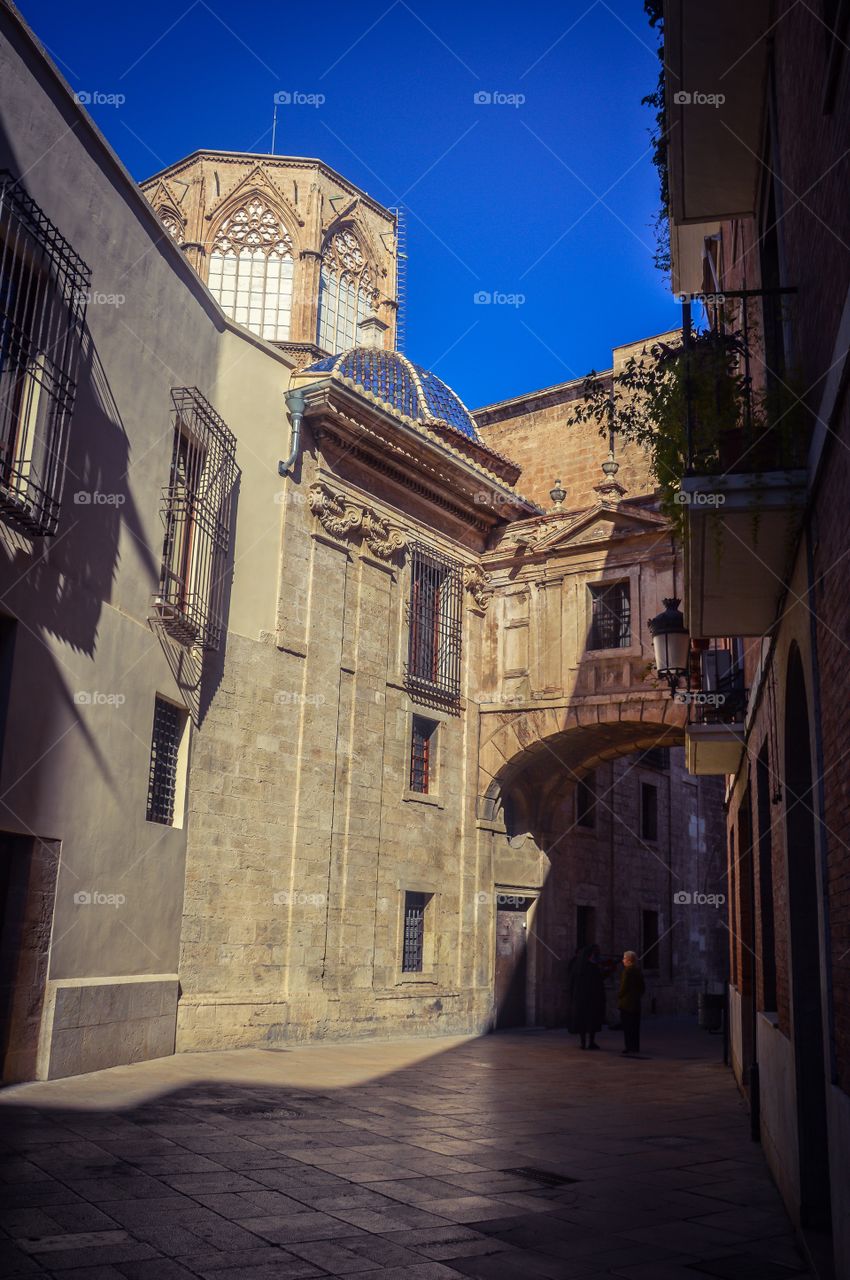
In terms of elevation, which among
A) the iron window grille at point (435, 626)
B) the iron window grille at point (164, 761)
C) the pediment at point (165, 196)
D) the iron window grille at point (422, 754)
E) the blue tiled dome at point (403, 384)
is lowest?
the iron window grille at point (164, 761)

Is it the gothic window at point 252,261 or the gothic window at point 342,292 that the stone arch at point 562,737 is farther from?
the gothic window at point 252,261

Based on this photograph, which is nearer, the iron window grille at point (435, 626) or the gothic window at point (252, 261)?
the iron window grille at point (435, 626)

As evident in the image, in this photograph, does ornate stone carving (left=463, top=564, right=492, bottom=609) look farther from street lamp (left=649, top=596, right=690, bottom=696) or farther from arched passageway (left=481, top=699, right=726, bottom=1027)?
street lamp (left=649, top=596, right=690, bottom=696)

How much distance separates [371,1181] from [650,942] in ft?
68.0

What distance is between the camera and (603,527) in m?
18.3

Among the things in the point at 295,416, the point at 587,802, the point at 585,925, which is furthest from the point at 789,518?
the point at 585,925

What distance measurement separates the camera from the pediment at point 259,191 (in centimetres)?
2816

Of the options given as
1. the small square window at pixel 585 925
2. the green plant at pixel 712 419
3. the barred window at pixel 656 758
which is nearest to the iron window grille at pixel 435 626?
the small square window at pixel 585 925

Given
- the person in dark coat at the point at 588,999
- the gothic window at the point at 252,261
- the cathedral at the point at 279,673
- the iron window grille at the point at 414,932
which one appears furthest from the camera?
the gothic window at the point at 252,261

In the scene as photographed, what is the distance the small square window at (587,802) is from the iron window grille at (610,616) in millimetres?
4939

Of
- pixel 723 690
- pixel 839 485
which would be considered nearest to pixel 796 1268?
pixel 839 485

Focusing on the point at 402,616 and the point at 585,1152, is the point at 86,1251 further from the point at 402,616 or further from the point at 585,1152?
the point at 402,616

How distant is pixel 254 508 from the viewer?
14914 millimetres

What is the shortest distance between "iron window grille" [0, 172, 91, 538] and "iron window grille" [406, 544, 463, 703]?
887 cm
